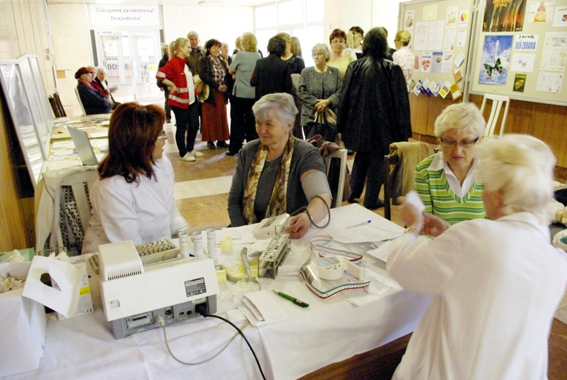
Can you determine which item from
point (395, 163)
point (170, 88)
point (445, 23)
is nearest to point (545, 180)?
point (395, 163)

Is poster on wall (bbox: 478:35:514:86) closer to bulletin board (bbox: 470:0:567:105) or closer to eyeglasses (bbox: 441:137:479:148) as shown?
bulletin board (bbox: 470:0:567:105)

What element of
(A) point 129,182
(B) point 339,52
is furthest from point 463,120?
(B) point 339,52

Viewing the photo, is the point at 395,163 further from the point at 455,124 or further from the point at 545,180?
the point at 545,180

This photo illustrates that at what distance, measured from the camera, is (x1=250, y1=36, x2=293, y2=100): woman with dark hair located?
4.89m

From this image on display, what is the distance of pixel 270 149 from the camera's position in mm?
2160

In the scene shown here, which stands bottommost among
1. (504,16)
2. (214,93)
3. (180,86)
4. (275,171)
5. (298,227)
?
(298,227)

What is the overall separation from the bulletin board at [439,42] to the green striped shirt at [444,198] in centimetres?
432

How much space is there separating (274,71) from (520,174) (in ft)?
13.8

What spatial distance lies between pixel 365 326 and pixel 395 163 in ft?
5.51

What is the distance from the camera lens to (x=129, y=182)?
175cm

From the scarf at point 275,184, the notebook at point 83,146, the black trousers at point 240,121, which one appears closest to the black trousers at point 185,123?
the black trousers at point 240,121

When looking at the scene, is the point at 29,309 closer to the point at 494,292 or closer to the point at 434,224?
the point at 494,292

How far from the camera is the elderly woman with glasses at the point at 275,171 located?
206 cm

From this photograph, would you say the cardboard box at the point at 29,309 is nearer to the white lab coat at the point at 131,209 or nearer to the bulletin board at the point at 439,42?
the white lab coat at the point at 131,209
